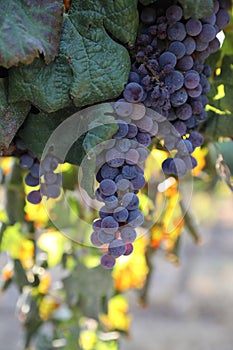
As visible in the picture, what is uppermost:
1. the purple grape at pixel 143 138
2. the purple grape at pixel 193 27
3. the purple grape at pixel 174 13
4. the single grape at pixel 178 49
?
the purple grape at pixel 174 13

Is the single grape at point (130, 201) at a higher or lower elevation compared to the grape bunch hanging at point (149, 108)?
lower

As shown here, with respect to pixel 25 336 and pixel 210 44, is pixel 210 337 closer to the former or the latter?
pixel 25 336

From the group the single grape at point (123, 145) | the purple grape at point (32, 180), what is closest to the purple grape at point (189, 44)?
the single grape at point (123, 145)

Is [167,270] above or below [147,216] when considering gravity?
below

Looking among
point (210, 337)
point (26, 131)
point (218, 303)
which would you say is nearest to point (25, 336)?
point (26, 131)

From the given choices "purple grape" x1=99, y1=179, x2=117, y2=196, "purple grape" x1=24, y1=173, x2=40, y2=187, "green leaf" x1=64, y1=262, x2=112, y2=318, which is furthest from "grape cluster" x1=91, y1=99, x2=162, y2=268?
"green leaf" x1=64, y1=262, x2=112, y2=318

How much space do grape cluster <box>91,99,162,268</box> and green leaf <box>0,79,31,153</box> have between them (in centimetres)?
9

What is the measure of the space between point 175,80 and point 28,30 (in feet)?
0.46

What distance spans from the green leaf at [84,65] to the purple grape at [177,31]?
1.3 inches

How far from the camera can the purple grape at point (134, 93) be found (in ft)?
1.77

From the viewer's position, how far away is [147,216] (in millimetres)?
948

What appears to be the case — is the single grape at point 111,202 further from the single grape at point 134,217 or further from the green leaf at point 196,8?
the green leaf at point 196,8

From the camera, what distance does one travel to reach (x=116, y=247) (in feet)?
1.77

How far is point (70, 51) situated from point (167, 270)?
11.1ft
